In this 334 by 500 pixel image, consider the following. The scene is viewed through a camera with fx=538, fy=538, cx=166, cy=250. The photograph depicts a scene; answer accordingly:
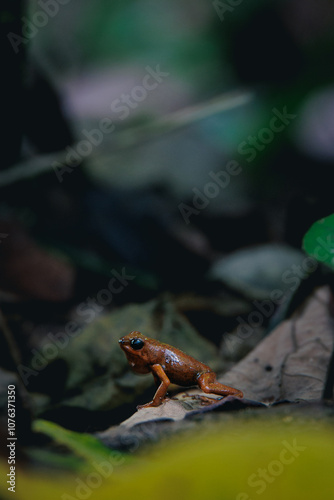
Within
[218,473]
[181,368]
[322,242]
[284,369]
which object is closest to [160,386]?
[181,368]

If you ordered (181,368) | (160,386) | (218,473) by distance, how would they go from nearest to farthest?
1. (218,473)
2. (160,386)
3. (181,368)

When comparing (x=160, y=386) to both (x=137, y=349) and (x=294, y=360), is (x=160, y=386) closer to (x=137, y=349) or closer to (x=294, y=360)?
(x=137, y=349)

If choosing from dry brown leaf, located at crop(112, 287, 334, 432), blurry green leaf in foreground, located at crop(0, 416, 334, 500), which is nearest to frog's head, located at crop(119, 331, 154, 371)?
dry brown leaf, located at crop(112, 287, 334, 432)

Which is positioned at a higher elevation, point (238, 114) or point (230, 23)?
point (230, 23)


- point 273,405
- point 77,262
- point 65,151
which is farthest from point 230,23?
point 273,405

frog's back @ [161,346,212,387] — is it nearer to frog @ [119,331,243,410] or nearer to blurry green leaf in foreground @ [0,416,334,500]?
frog @ [119,331,243,410]

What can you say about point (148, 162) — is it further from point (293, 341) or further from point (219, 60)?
point (293, 341)

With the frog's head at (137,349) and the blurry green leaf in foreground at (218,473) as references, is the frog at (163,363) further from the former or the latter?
the blurry green leaf in foreground at (218,473)
